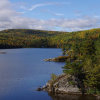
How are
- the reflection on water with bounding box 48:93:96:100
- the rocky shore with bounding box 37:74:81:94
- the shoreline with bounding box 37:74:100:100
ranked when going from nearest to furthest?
the reflection on water with bounding box 48:93:96:100
the shoreline with bounding box 37:74:100:100
the rocky shore with bounding box 37:74:81:94

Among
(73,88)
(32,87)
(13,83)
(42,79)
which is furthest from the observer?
(42,79)

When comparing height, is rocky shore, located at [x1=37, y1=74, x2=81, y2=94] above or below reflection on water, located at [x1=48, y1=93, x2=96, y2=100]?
above

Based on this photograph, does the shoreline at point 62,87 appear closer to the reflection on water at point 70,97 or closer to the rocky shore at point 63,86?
the rocky shore at point 63,86

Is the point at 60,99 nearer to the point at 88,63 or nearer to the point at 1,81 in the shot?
the point at 88,63

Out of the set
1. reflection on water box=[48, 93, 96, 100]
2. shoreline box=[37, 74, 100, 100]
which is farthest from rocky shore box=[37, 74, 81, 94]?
reflection on water box=[48, 93, 96, 100]

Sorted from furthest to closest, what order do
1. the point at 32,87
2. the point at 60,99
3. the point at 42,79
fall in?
the point at 42,79
the point at 32,87
the point at 60,99

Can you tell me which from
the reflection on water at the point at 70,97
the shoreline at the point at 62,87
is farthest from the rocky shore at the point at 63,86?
the reflection on water at the point at 70,97

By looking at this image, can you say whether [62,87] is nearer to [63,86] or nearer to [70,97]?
[63,86]

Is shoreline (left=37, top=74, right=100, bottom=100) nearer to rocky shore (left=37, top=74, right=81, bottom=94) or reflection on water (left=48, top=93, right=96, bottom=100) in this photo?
rocky shore (left=37, top=74, right=81, bottom=94)

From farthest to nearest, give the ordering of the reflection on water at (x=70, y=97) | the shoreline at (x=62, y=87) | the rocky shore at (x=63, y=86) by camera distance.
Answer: the rocky shore at (x=63, y=86) → the shoreline at (x=62, y=87) → the reflection on water at (x=70, y=97)

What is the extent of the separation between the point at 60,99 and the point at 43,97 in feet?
14.7

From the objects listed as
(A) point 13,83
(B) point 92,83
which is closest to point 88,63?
(B) point 92,83

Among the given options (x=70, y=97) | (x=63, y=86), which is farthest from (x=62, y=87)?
(x=70, y=97)

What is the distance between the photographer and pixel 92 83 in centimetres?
5178
